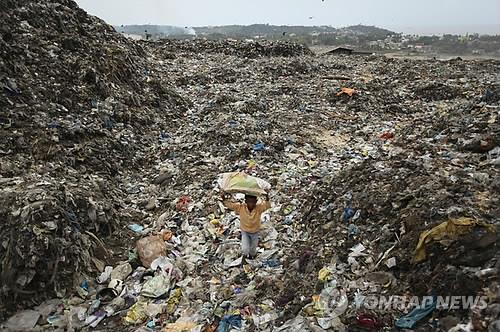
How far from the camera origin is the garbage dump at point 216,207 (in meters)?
2.73

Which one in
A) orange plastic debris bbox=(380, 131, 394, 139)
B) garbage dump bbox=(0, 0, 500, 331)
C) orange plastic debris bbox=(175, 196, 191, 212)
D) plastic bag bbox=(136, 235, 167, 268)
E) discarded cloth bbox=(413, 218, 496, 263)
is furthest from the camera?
orange plastic debris bbox=(380, 131, 394, 139)

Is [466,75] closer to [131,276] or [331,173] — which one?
[331,173]

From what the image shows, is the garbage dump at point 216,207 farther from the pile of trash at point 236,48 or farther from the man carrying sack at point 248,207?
the pile of trash at point 236,48

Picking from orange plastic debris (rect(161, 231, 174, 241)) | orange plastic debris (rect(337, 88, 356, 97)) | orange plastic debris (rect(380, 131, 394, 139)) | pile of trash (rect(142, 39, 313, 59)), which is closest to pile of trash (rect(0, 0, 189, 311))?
orange plastic debris (rect(161, 231, 174, 241))

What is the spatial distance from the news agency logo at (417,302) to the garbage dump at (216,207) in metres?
0.01

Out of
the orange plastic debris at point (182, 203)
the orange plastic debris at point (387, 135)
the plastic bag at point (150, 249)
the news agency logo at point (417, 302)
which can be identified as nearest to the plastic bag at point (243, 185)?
the plastic bag at point (150, 249)

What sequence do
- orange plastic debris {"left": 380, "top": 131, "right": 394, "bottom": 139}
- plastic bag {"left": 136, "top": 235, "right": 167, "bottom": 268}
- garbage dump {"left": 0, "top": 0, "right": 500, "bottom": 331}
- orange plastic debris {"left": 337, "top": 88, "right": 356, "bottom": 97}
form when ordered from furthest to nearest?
orange plastic debris {"left": 337, "top": 88, "right": 356, "bottom": 97}
orange plastic debris {"left": 380, "top": 131, "right": 394, "bottom": 139}
plastic bag {"left": 136, "top": 235, "right": 167, "bottom": 268}
garbage dump {"left": 0, "top": 0, "right": 500, "bottom": 331}

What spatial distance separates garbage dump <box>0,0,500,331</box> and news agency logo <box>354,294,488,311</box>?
1 cm

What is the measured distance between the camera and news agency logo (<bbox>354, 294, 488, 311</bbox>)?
218 centimetres

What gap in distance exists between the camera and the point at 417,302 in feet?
8.02

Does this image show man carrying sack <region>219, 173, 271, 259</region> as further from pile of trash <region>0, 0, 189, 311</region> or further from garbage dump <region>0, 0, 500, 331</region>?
pile of trash <region>0, 0, 189, 311</region>

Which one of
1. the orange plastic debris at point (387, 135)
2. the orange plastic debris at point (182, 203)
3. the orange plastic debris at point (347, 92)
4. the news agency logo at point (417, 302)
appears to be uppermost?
the orange plastic debris at point (347, 92)

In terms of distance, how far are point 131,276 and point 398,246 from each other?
8.91 feet

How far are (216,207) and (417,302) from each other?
299cm
